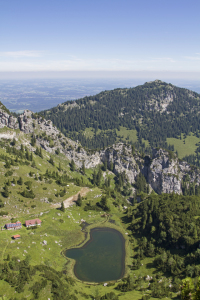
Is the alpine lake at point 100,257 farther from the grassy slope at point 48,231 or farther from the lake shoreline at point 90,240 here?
the grassy slope at point 48,231

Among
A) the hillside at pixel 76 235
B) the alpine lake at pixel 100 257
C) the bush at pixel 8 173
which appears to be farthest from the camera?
the bush at pixel 8 173

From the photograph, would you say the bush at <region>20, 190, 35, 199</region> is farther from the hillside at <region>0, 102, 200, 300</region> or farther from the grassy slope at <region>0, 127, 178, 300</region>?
the grassy slope at <region>0, 127, 178, 300</region>

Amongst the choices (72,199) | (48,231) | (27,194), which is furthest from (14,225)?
(72,199)

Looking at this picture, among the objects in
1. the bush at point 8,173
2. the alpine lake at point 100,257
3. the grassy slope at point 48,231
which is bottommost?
the alpine lake at point 100,257

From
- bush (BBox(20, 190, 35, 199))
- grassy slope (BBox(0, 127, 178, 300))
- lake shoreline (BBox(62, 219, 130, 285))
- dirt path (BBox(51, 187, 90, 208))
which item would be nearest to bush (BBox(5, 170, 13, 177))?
grassy slope (BBox(0, 127, 178, 300))

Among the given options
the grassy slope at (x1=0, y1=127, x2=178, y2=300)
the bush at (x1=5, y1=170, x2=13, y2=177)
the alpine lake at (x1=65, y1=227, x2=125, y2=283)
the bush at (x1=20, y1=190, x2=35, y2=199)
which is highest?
the bush at (x1=5, y1=170, x2=13, y2=177)

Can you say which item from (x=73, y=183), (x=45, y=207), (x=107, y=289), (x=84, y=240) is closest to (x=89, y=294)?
(x=107, y=289)

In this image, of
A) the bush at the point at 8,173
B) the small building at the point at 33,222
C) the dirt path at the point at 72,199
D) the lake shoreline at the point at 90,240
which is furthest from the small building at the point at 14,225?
the bush at the point at 8,173

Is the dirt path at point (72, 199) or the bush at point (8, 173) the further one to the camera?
the dirt path at point (72, 199)

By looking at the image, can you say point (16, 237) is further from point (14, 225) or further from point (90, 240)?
point (90, 240)

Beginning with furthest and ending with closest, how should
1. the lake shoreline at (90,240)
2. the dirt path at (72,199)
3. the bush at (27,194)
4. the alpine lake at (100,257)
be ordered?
the dirt path at (72,199) < the bush at (27,194) < the lake shoreline at (90,240) < the alpine lake at (100,257)
